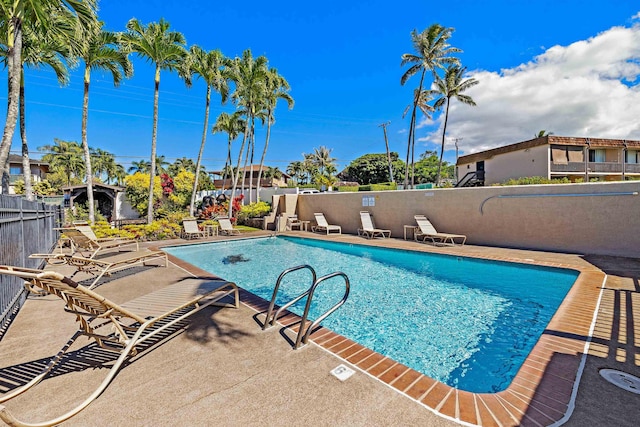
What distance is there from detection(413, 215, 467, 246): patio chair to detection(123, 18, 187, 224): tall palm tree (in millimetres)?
13794

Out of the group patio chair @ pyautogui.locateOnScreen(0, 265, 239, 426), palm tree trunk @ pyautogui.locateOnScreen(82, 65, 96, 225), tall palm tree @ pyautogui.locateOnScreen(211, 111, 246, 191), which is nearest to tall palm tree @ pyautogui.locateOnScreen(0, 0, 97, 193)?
patio chair @ pyautogui.locateOnScreen(0, 265, 239, 426)

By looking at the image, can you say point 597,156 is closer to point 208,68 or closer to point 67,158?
point 208,68

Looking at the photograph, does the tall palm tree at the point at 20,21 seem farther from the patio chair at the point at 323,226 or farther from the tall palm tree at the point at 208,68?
the patio chair at the point at 323,226

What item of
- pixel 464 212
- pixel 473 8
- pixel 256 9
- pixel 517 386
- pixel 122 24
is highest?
pixel 256 9

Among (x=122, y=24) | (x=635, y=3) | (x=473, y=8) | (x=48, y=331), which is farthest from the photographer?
(x=122, y=24)

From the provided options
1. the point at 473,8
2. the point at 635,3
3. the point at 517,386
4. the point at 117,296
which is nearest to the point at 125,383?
the point at 117,296

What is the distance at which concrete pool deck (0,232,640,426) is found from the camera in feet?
6.93

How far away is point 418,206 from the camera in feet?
41.5

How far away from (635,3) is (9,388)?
18578 millimetres

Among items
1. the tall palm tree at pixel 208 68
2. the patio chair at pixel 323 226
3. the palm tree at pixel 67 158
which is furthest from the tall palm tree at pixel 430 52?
the palm tree at pixel 67 158

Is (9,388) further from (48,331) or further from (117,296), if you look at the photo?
(117,296)

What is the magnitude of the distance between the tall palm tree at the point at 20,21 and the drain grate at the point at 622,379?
1084 cm

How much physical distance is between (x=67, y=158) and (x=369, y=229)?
48904 millimetres

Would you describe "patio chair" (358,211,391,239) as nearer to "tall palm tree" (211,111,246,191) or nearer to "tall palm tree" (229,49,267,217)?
"tall palm tree" (229,49,267,217)
